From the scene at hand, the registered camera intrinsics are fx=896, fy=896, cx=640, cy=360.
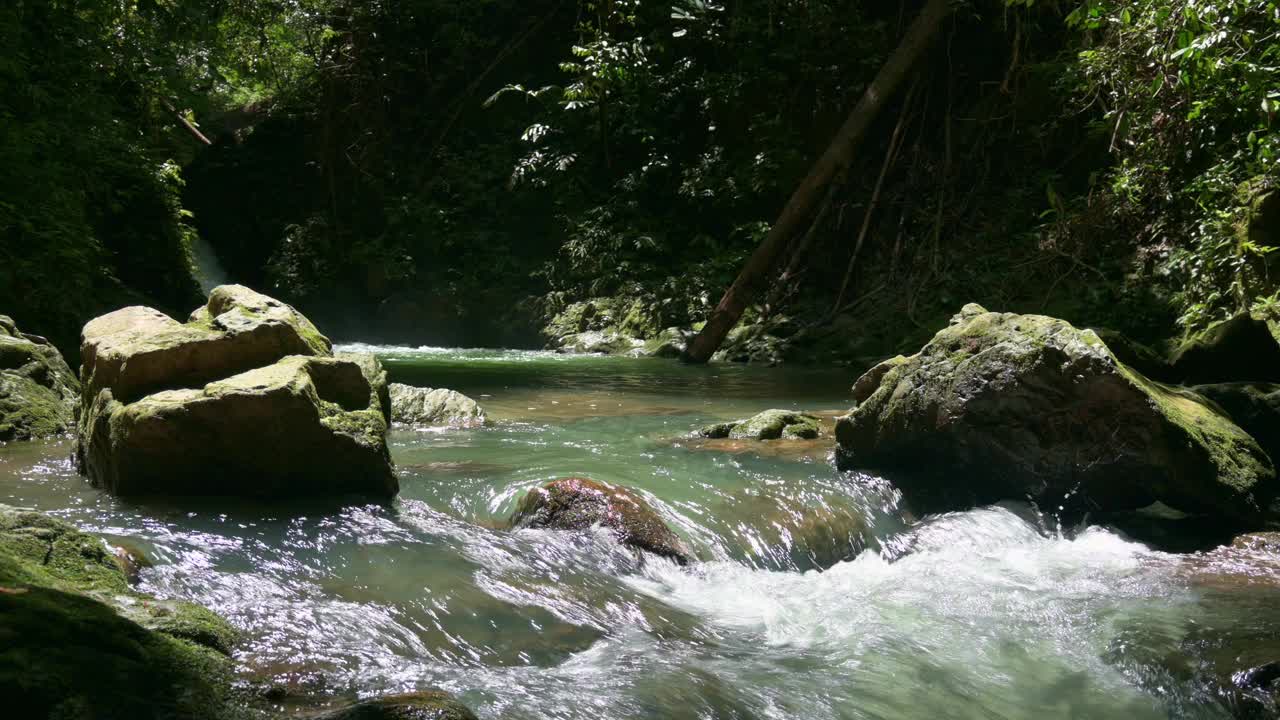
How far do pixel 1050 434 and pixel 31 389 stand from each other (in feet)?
24.6

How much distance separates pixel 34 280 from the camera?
29.1 feet

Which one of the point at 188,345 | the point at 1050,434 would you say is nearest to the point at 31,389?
the point at 188,345

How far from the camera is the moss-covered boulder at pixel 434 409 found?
A: 827 cm

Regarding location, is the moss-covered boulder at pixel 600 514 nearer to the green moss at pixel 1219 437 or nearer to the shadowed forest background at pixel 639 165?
the shadowed forest background at pixel 639 165

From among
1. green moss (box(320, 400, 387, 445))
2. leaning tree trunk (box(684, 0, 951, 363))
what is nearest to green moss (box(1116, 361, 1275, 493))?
green moss (box(320, 400, 387, 445))

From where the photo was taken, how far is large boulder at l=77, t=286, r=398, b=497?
4.86 m

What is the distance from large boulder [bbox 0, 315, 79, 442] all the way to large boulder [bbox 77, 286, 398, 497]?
4.10 ft

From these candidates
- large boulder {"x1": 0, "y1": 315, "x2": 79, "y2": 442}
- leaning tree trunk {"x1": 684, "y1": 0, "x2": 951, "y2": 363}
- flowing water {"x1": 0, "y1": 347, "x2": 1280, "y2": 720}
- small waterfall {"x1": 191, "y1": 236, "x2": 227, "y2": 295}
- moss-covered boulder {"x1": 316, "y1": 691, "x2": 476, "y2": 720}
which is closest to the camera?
moss-covered boulder {"x1": 316, "y1": 691, "x2": 476, "y2": 720}

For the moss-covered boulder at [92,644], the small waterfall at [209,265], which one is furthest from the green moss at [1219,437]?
the small waterfall at [209,265]

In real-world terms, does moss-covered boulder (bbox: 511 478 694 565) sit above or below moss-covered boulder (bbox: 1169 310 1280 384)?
below

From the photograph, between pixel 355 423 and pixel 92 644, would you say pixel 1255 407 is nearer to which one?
pixel 355 423

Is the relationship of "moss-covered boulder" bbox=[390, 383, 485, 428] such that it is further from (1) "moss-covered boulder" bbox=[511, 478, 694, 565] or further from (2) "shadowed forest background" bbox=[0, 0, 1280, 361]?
(2) "shadowed forest background" bbox=[0, 0, 1280, 361]

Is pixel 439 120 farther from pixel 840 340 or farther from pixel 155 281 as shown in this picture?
pixel 840 340

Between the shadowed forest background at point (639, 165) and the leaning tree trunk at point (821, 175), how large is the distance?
0.39 metres
